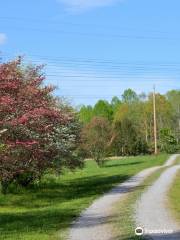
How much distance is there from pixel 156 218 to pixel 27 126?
25.5 ft

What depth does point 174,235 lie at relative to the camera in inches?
506

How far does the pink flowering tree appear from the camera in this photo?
68.3ft

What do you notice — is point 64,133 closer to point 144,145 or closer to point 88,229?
point 88,229

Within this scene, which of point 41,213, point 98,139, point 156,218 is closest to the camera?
point 156,218

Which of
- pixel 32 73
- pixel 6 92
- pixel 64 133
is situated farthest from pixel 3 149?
pixel 64 133

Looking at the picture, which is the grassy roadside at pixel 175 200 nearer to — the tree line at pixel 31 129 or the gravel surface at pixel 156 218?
the gravel surface at pixel 156 218

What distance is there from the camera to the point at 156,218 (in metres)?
16.2

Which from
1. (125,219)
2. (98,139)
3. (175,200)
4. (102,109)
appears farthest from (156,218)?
(102,109)

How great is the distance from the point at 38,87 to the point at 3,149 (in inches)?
242

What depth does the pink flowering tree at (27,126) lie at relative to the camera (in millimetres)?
20828

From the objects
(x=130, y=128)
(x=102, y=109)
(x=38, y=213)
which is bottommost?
(x=38, y=213)

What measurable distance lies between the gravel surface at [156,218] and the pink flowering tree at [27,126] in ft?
14.9

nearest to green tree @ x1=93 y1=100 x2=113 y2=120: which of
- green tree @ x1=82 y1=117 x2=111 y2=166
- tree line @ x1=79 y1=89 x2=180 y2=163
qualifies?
tree line @ x1=79 y1=89 x2=180 y2=163

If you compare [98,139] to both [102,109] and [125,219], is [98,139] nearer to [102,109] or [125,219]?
[125,219]
